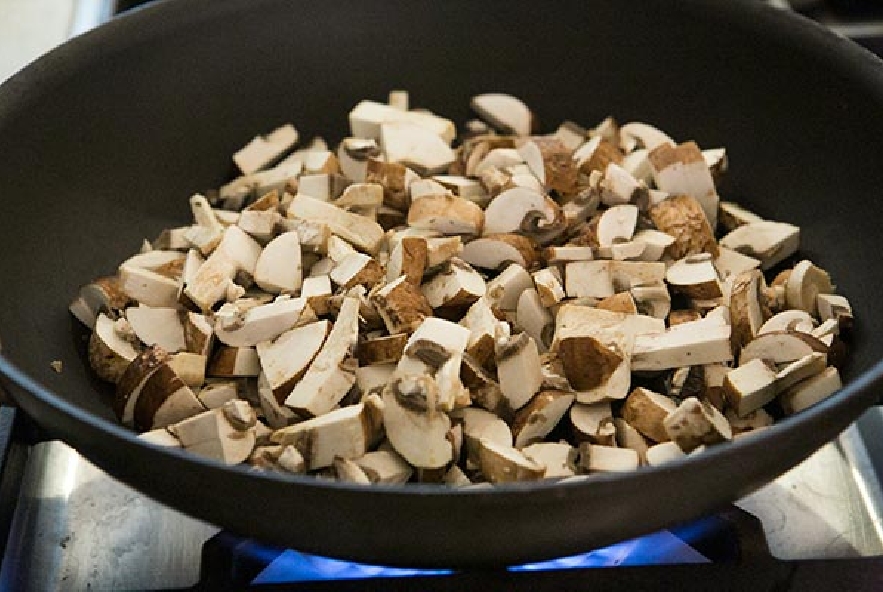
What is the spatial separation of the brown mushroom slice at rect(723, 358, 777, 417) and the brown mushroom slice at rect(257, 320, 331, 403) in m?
0.29

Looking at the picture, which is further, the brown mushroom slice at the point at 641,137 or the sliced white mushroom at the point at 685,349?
the brown mushroom slice at the point at 641,137

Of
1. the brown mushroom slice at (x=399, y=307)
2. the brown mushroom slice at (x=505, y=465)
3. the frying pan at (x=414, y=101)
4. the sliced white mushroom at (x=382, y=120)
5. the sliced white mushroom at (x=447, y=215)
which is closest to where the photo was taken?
the frying pan at (x=414, y=101)

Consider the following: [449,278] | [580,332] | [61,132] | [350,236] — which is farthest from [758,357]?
[61,132]

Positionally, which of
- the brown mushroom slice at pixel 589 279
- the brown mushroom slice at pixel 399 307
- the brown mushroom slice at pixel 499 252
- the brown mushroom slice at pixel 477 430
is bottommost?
the brown mushroom slice at pixel 477 430

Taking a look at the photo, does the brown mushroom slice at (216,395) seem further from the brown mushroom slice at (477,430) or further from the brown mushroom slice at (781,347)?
the brown mushroom slice at (781,347)

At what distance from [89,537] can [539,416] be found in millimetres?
361

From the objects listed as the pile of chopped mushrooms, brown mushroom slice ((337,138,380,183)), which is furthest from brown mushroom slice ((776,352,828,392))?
brown mushroom slice ((337,138,380,183))

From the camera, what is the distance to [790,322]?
2.68 ft

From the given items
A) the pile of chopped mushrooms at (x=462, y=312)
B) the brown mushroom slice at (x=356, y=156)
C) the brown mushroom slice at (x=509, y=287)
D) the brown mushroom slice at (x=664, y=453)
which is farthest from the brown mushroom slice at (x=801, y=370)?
the brown mushroom slice at (x=356, y=156)

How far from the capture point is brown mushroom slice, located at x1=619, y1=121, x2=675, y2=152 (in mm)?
998

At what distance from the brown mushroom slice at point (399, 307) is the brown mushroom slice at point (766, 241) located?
1.00ft

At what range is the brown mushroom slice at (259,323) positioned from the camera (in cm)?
79

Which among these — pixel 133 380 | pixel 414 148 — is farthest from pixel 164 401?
pixel 414 148

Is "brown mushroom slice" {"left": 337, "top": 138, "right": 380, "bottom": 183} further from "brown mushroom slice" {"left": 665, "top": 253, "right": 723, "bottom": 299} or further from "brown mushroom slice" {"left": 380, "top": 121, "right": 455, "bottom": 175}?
"brown mushroom slice" {"left": 665, "top": 253, "right": 723, "bottom": 299}
